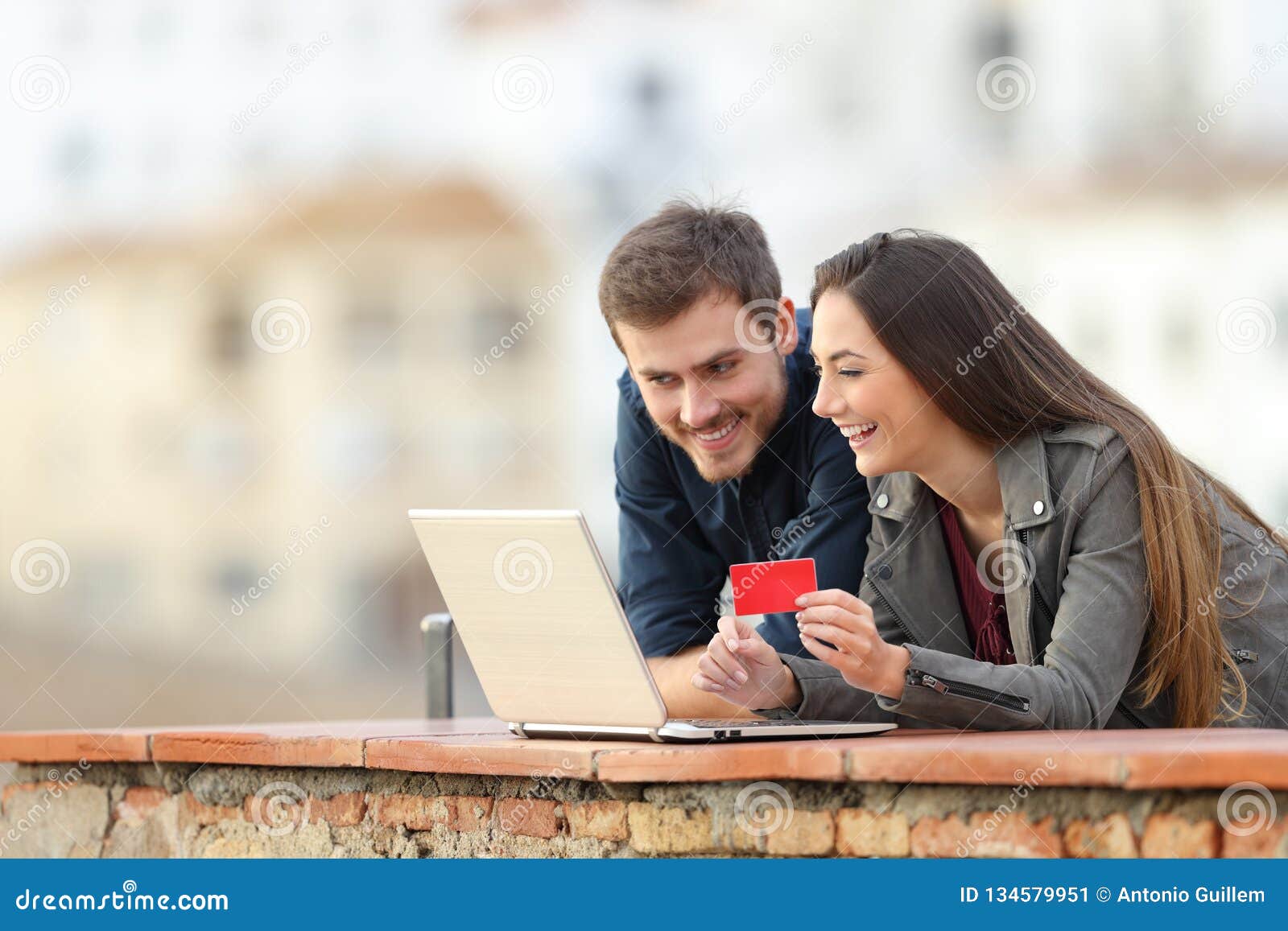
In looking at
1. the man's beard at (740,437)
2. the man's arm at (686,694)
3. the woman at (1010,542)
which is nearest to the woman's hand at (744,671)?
the woman at (1010,542)

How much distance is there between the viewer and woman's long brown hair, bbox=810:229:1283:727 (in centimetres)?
305

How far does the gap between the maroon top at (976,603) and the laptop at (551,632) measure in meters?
0.43

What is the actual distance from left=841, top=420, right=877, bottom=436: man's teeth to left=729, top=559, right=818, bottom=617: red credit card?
53 cm

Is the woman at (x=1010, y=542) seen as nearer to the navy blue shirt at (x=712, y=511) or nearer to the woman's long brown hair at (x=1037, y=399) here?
the woman's long brown hair at (x=1037, y=399)

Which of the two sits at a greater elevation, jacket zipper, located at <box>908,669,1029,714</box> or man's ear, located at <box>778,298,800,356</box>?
man's ear, located at <box>778,298,800,356</box>

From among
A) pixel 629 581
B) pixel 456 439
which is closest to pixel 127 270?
pixel 456 439

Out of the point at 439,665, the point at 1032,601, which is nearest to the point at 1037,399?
the point at 1032,601

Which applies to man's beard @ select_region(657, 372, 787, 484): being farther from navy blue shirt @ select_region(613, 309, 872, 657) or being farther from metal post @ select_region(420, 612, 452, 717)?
metal post @ select_region(420, 612, 452, 717)

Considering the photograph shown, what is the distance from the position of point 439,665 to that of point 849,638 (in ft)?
10.5

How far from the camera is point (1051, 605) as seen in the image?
318 centimetres

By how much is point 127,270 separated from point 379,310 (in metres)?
7.61

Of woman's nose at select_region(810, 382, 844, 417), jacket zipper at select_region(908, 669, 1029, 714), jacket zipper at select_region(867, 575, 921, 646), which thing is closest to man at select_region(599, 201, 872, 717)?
jacket zipper at select_region(867, 575, 921, 646)

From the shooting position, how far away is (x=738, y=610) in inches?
111
